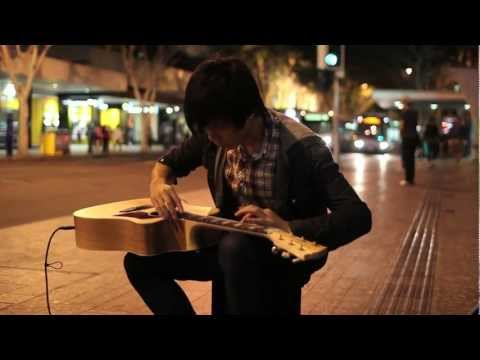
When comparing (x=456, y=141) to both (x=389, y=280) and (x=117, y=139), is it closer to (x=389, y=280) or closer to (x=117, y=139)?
(x=117, y=139)

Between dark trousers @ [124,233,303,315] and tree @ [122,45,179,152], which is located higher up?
tree @ [122,45,179,152]

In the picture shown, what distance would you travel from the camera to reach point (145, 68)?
126ft

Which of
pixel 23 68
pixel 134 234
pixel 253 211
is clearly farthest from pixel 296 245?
pixel 23 68

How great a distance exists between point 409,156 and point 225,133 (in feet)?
40.4

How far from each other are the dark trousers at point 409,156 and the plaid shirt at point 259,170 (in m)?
12.0

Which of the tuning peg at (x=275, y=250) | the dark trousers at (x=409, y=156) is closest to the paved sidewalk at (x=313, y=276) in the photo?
the tuning peg at (x=275, y=250)

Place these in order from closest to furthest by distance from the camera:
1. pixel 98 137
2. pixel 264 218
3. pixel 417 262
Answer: pixel 264 218 → pixel 417 262 → pixel 98 137

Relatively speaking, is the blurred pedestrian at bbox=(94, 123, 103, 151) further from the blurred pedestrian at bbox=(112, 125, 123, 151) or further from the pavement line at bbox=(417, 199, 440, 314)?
the pavement line at bbox=(417, 199, 440, 314)

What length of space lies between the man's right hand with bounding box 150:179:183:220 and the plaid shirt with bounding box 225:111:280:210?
25cm

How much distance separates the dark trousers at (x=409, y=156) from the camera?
14.3 metres

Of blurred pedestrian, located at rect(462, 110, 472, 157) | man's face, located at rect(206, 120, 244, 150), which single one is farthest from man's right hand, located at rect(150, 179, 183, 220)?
blurred pedestrian, located at rect(462, 110, 472, 157)

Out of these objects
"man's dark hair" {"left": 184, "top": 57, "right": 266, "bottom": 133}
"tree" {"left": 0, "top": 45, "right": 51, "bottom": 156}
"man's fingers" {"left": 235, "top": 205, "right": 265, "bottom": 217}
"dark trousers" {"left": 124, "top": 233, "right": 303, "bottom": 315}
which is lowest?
"dark trousers" {"left": 124, "top": 233, "right": 303, "bottom": 315}

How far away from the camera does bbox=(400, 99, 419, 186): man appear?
1432cm
